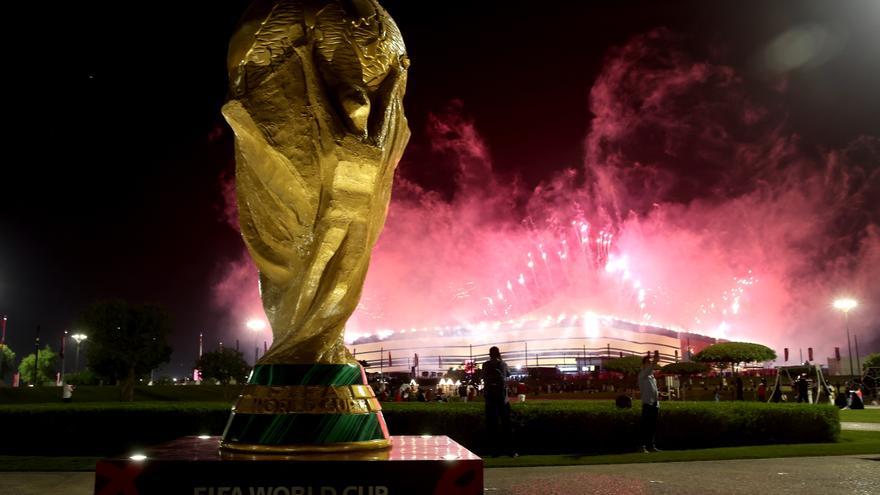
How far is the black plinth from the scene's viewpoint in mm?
3941

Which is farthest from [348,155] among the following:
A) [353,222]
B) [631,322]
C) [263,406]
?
[631,322]

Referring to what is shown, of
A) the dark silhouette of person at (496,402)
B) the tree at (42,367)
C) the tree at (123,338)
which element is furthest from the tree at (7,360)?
the dark silhouette of person at (496,402)

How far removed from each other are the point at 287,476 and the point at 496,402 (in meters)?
8.52

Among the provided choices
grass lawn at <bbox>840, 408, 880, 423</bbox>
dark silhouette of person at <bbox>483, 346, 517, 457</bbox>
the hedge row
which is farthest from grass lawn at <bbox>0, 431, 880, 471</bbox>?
grass lawn at <bbox>840, 408, 880, 423</bbox>

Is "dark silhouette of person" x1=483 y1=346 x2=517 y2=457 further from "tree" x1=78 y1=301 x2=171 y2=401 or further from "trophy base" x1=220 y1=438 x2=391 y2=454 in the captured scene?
"tree" x1=78 y1=301 x2=171 y2=401

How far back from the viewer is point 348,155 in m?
5.04

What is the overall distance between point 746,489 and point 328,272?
6.12 metres

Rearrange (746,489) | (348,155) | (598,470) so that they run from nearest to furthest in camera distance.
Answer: (348,155)
(746,489)
(598,470)

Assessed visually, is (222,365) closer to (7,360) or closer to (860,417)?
(860,417)

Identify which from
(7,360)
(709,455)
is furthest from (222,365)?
(7,360)

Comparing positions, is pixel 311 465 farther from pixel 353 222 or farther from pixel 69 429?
pixel 69 429

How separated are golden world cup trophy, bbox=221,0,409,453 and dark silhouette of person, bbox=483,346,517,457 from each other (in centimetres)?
717

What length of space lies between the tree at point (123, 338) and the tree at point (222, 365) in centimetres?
221

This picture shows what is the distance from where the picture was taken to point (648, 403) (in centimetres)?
1241
